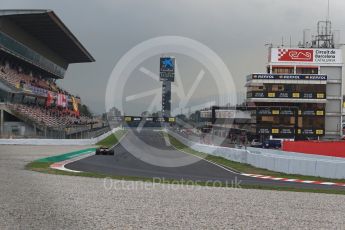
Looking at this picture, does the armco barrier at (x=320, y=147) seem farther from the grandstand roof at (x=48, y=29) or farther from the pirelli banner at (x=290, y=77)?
the pirelli banner at (x=290, y=77)

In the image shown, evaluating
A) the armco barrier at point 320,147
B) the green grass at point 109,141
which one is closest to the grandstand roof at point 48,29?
the green grass at point 109,141

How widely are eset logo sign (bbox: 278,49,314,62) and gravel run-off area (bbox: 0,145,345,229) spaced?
79.4m

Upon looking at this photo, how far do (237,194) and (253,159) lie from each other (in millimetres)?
17456

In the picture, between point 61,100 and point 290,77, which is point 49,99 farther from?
point 290,77

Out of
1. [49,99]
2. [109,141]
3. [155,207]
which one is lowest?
[109,141]

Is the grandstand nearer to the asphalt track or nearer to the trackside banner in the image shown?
the asphalt track

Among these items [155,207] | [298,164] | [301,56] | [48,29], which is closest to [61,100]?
[48,29]

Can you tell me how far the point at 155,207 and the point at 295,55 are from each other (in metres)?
85.7

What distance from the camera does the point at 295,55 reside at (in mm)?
94125

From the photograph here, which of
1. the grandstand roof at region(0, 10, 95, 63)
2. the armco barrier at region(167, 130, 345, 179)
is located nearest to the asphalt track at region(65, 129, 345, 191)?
the armco barrier at region(167, 130, 345, 179)

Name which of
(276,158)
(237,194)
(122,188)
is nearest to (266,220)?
(237,194)

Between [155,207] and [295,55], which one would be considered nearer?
[155,207]

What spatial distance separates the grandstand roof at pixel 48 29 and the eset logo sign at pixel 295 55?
3824 cm

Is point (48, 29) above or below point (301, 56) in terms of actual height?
above
